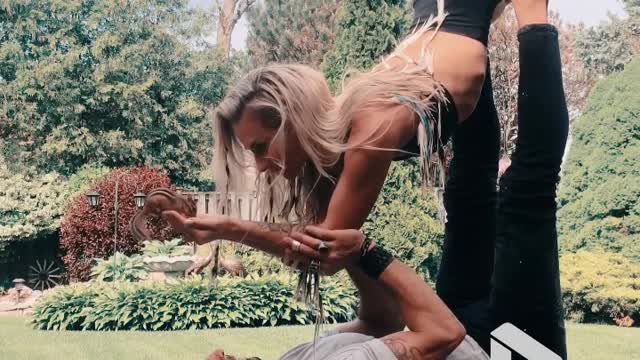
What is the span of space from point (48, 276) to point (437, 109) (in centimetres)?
1238

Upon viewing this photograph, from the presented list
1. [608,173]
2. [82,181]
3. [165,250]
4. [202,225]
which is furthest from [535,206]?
[82,181]

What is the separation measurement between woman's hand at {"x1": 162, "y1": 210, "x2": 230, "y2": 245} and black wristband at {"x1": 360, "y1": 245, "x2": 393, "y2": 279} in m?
0.24

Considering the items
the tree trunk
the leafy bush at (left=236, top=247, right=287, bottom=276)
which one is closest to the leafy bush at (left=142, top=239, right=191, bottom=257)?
the leafy bush at (left=236, top=247, right=287, bottom=276)

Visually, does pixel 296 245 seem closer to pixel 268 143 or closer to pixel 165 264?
pixel 268 143

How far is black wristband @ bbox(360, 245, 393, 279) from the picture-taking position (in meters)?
1.37

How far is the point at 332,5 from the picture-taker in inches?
709

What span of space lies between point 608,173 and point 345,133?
26.4ft

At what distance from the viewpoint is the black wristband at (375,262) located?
1.37m

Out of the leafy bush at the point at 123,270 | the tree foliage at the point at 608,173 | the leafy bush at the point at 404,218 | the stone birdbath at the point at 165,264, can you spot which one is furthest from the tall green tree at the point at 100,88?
the tree foliage at the point at 608,173

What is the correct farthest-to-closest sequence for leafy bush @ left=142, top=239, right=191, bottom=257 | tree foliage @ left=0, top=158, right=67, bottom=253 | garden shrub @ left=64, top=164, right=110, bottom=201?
garden shrub @ left=64, top=164, right=110, bottom=201 < tree foliage @ left=0, top=158, right=67, bottom=253 < leafy bush @ left=142, top=239, right=191, bottom=257

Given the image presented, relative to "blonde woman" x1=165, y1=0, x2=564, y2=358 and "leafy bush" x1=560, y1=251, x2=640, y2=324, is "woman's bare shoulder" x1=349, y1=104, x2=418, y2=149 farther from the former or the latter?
"leafy bush" x1=560, y1=251, x2=640, y2=324

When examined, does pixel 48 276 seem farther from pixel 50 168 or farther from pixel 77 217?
pixel 50 168

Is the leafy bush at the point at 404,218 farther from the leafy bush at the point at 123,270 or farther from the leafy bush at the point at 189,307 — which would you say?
the leafy bush at the point at 123,270

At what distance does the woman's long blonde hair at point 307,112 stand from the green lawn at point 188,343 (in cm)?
423
